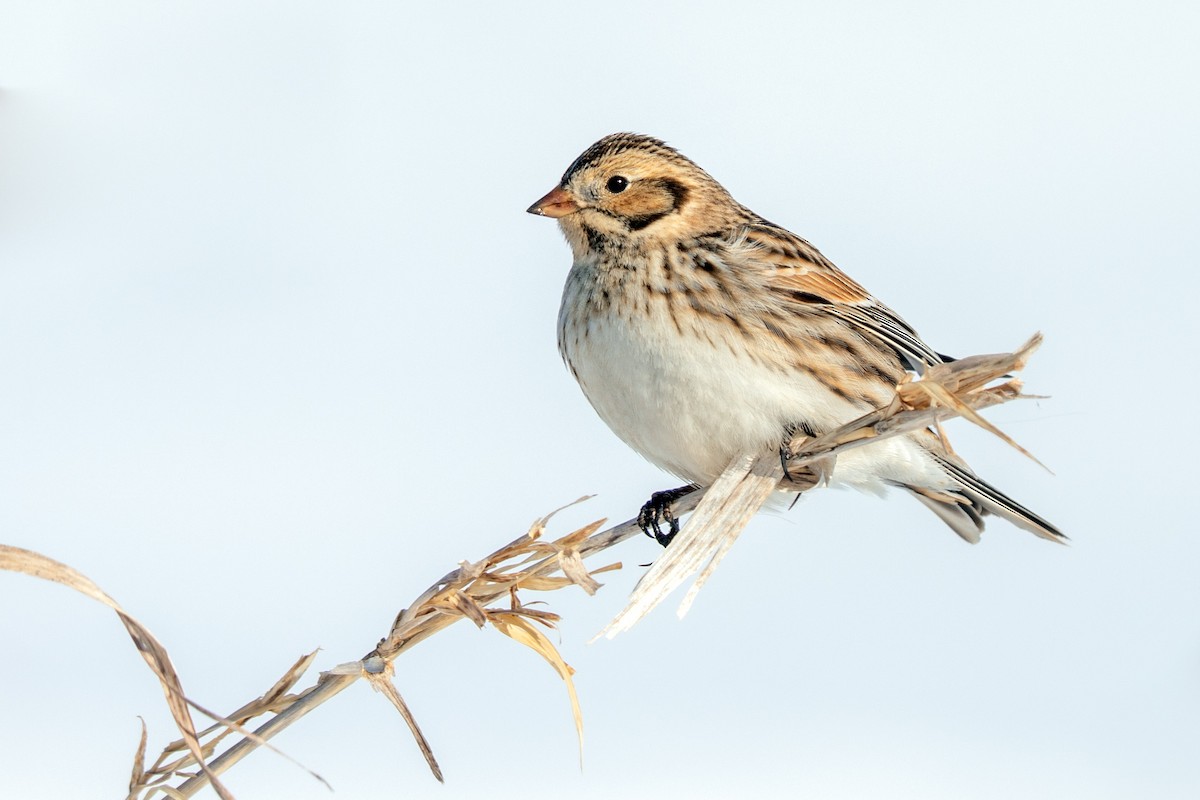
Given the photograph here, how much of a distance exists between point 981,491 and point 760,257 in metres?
0.97

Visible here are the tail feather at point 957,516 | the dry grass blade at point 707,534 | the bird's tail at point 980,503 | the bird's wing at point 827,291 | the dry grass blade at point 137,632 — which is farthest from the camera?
the tail feather at point 957,516

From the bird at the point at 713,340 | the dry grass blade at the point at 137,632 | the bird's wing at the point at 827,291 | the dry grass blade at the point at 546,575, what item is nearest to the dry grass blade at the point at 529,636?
the dry grass blade at the point at 546,575

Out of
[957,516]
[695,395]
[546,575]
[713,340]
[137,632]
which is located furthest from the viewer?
[957,516]

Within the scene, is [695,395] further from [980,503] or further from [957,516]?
[957,516]

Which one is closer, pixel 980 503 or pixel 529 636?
pixel 529 636

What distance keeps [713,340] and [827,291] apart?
60cm

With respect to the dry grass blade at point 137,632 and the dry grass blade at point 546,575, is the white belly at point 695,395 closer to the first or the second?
the dry grass blade at point 546,575

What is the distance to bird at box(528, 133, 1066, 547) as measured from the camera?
13.6 feet

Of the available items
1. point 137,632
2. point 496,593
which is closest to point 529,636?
point 496,593

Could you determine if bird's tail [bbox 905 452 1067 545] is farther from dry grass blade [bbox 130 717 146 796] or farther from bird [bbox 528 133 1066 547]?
dry grass blade [bbox 130 717 146 796]

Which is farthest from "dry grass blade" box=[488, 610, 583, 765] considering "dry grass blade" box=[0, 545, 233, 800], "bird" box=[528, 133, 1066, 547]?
"bird" box=[528, 133, 1066, 547]

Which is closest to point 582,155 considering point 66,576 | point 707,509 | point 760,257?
point 760,257

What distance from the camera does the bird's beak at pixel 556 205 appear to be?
15.2 feet

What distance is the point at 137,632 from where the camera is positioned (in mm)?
1934
